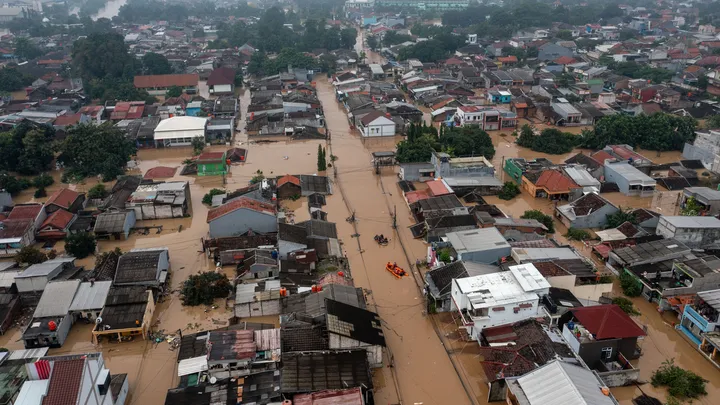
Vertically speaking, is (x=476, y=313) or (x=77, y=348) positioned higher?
(x=476, y=313)

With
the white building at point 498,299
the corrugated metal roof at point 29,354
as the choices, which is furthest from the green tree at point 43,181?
the white building at point 498,299

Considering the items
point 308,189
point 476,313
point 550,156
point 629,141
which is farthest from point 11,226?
point 629,141

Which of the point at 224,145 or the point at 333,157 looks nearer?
the point at 333,157

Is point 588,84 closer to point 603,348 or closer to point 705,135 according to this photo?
point 705,135

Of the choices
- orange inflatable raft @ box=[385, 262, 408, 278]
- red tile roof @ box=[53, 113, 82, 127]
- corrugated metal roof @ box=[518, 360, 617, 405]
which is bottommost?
orange inflatable raft @ box=[385, 262, 408, 278]

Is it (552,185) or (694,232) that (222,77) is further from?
(694,232)

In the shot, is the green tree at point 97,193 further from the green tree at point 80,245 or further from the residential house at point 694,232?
the residential house at point 694,232

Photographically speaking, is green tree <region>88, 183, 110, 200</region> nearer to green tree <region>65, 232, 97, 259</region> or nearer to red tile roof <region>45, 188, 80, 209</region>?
red tile roof <region>45, 188, 80, 209</region>

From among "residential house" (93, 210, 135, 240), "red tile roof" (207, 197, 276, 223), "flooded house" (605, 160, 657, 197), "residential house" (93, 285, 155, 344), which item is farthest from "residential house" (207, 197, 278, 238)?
"flooded house" (605, 160, 657, 197)
